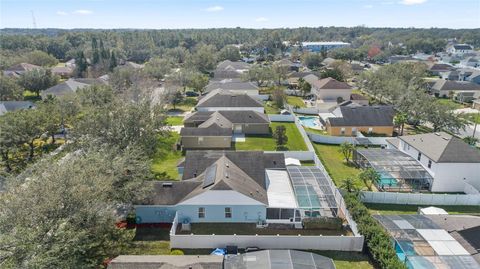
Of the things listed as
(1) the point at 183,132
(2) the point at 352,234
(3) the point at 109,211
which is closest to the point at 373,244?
(2) the point at 352,234

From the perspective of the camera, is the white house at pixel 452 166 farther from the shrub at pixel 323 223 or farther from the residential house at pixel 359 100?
the residential house at pixel 359 100

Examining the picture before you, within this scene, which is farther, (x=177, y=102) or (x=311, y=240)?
(x=177, y=102)

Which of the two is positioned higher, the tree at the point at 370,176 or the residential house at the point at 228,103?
the residential house at the point at 228,103

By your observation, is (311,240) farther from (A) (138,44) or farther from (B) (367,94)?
(A) (138,44)

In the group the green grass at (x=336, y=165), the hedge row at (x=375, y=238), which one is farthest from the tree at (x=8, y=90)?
the hedge row at (x=375, y=238)

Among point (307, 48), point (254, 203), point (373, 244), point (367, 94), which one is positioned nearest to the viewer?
point (373, 244)

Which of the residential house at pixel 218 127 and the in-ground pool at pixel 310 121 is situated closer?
the residential house at pixel 218 127

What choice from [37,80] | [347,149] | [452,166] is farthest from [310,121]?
[37,80]
